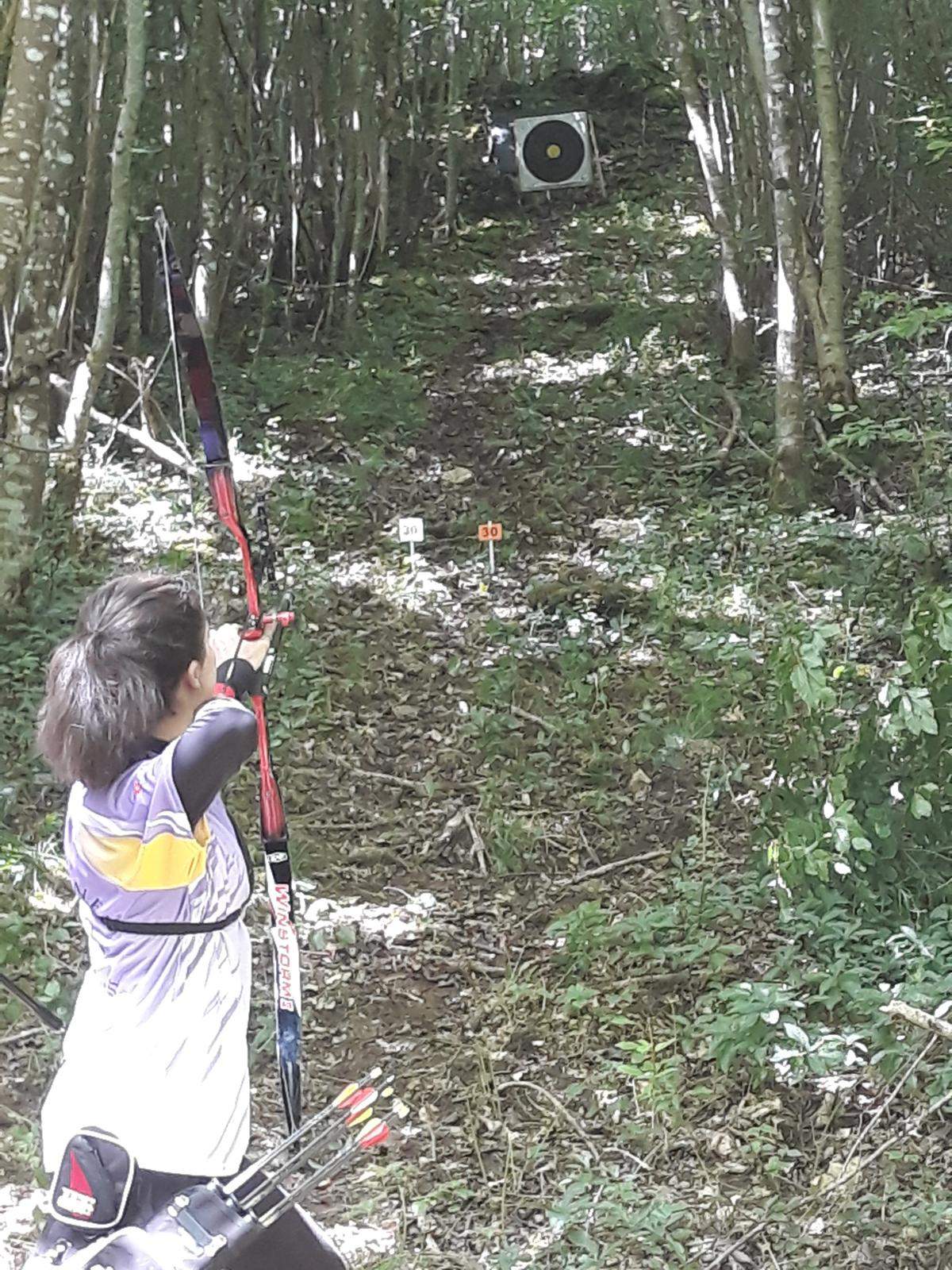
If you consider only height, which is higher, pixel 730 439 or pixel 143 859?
pixel 730 439

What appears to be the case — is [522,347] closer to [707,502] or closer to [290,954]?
[707,502]

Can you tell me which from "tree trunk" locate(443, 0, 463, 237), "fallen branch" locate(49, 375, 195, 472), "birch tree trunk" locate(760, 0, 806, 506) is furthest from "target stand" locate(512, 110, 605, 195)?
"fallen branch" locate(49, 375, 195, 472)

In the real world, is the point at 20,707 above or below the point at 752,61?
below

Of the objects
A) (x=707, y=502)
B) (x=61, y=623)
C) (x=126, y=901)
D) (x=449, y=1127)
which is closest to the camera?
(x=126, y=901)

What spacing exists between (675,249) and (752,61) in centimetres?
358

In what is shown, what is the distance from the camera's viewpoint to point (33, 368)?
5.28m

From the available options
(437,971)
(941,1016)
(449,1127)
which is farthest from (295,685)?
(941,1016)

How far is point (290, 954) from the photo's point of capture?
2613 mm

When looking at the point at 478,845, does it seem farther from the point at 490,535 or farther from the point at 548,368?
the point at 548,368

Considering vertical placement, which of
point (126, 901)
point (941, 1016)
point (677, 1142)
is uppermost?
point (126, 901)

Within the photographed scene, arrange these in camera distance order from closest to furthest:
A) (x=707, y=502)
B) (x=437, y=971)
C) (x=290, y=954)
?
(x=290, y=954) < (x=437, y=971) < (x=707, y=502)

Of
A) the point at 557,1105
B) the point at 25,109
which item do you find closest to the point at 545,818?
the point at 557,1105

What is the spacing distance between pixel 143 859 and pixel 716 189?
7.28 m

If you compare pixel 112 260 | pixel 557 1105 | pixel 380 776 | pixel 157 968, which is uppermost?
pixel 112 260
